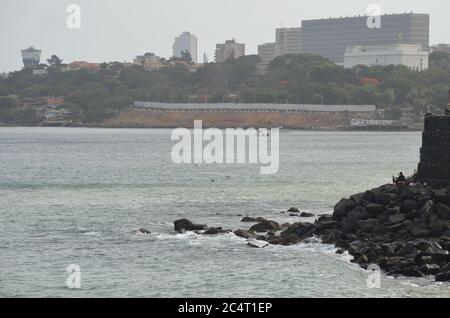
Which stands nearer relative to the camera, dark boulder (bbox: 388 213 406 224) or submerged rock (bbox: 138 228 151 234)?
dark boulder (bbox: 388 213 406 224)

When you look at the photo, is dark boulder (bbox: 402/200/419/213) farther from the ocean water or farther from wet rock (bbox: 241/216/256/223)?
wet rock (bbox: 241/216/256/223)

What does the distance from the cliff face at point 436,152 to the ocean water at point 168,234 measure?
580cm

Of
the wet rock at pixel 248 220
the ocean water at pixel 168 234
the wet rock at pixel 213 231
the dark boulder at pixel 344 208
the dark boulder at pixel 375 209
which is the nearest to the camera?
the ocean water at pixel 168 234

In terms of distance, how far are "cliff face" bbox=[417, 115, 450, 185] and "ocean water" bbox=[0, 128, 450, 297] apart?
5.80 metres

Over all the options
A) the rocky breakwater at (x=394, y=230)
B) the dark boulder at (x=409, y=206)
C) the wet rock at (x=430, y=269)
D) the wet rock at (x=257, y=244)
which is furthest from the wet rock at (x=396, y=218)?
the wet rock at (x=430, y=269)

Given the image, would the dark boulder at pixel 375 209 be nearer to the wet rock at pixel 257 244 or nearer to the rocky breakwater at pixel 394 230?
the rocky breakwater at pixel 394 230

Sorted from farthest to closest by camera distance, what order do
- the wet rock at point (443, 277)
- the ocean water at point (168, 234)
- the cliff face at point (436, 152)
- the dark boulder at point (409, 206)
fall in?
the cliff face at point (436, 152)
the dark boulder at point (409, 206)
the ocean water at point (168, 234)
the wet rock at point (443, 277)

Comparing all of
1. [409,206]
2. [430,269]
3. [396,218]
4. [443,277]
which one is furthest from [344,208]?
[443,277]

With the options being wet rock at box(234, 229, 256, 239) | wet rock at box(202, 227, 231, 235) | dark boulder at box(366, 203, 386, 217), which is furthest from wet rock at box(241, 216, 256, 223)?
dark boulder at box(366, 203, 386, 217)

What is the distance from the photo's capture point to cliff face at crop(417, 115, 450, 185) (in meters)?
42.0

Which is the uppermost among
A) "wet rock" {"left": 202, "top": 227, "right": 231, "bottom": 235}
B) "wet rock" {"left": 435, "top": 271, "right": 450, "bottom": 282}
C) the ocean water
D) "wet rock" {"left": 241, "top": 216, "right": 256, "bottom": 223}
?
"wet rock" {"left": 435, "top": 271, "right": 450, "bottom": 282}

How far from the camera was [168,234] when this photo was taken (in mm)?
44531

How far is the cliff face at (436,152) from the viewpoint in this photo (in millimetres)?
42000
